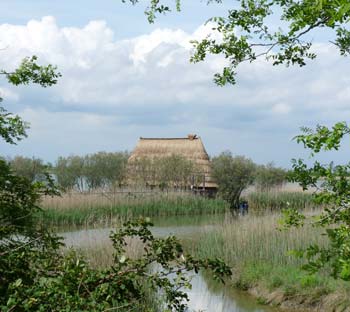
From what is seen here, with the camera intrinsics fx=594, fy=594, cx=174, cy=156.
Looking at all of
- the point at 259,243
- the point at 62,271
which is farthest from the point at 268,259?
the point at 62,271

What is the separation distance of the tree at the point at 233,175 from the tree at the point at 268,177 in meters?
0.61

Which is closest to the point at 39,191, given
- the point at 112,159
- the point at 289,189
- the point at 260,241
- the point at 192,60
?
the point at 192,60

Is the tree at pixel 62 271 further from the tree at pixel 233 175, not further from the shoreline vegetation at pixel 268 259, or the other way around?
the tree at pixel 233 175

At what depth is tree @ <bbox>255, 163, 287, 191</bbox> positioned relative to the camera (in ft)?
95.7

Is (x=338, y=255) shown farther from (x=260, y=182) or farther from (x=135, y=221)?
(x=260, y=182)

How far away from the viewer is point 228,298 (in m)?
8.98

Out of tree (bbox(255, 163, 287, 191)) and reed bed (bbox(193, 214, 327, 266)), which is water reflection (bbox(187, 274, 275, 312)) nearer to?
reed bed (bbox(193, 214, 327, 266))

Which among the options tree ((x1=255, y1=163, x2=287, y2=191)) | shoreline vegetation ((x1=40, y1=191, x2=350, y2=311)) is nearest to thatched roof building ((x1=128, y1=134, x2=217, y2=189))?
tree ((x1=255, y1=163, x2=287, y2=191))

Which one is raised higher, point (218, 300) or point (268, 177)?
point (268, 177)

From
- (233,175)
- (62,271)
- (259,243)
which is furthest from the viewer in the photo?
(233,175)

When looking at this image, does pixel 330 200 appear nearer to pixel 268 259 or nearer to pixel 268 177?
pixel 268 259

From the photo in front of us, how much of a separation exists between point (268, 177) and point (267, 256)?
19935 mm

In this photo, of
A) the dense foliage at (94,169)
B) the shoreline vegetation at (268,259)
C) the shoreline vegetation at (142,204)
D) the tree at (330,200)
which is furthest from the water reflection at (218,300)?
the dense foliage at (94,169)

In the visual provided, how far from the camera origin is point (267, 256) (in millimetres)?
10211
